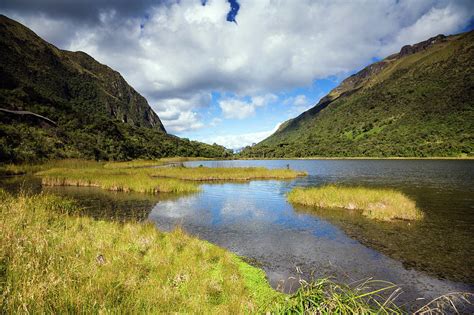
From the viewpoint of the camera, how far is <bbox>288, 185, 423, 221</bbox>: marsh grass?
2269 centimetres

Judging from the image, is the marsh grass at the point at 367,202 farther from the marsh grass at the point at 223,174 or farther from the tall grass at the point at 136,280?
the marsh grass at the point at 223,174

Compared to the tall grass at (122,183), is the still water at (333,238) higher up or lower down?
lower down

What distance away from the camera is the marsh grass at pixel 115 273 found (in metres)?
5.27

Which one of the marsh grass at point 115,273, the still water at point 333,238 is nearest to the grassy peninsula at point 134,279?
the marsh grass at point 115,273

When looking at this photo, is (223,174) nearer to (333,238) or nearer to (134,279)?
(333,238)

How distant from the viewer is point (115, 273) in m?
7.86

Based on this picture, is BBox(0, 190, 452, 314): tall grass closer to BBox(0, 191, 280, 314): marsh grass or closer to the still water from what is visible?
BBox(0, 191, 280, 314): marsh grass

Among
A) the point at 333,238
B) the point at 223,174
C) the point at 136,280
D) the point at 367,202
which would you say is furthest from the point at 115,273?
the point at 223,174

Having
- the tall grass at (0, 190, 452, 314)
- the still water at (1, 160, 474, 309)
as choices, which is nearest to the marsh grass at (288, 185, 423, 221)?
the still water at (1, 160, 474, 309)

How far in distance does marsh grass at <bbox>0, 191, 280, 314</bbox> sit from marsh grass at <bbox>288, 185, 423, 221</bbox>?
16505 mm

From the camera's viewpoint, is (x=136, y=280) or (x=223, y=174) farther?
(x=223, y=174)

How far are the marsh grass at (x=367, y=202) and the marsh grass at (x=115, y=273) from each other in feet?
54.2

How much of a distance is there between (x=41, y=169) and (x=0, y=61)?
642ft

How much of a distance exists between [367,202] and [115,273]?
24.3 metres
